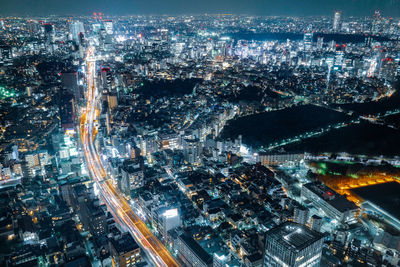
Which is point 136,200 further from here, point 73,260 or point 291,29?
point 291,29

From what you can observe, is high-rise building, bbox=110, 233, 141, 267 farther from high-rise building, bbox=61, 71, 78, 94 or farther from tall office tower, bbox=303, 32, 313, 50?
tall office tower, bbox=303, 32, 313, 50

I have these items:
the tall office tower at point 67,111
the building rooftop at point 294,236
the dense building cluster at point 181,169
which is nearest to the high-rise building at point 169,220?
the dense building cluster at point 181,169

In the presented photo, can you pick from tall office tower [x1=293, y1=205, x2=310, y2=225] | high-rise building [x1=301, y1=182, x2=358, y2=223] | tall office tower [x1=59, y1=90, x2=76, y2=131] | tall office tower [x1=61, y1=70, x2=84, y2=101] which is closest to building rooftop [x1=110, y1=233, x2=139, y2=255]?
tall office tower [x1=293, y1=205, x2=310, y2=225]

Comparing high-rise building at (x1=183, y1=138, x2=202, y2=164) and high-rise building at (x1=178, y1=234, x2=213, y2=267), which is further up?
high-rise building at (x1=183, y1=138, x2=202, y2=164)

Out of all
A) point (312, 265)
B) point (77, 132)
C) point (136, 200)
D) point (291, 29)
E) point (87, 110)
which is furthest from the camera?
point (291, 29)

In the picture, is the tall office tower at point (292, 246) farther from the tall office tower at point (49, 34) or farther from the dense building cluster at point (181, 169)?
the tall office tower at point (49, 34)

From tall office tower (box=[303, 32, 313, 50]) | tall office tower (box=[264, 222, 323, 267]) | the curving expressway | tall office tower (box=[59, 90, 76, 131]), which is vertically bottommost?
the curving expressway

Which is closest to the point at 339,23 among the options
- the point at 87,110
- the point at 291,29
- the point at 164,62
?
the point at 291,29
